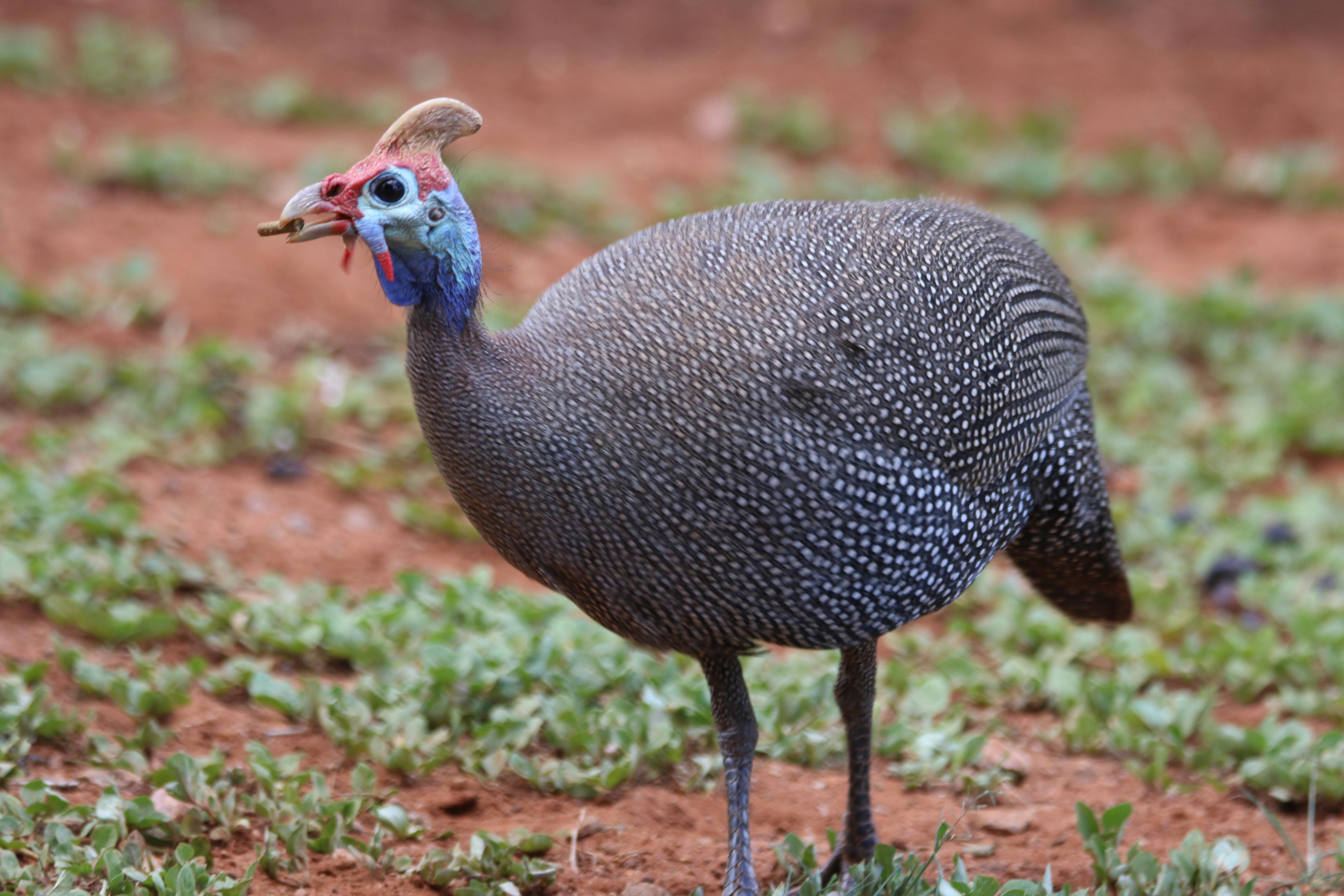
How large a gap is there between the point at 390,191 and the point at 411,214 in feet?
0.17

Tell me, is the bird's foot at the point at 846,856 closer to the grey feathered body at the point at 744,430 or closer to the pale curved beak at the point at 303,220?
the grey feathered body at the point at 744,430

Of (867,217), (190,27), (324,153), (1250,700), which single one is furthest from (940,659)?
(190,27)

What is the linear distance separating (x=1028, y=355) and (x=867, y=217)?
42cm

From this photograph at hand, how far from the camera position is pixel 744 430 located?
2.35 meters

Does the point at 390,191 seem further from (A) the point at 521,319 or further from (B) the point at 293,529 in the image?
(A) the point at 521,319

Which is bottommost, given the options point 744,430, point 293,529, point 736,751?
point 736,751

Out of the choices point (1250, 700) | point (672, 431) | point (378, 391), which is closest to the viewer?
point (672, 431)

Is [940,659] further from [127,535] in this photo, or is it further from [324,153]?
[324,153]

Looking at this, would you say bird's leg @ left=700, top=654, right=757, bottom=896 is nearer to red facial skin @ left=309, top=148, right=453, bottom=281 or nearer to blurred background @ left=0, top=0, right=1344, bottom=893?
blurred background @ left=0, top=0, right=1344, bottom=893

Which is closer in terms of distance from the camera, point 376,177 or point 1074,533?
point 376,177

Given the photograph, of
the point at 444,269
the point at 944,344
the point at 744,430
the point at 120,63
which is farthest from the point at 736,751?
the point at 120,63

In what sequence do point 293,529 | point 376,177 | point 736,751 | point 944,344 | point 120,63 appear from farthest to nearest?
point 120,63, point 293,529, point 736,751, point 944,344, point 376,177

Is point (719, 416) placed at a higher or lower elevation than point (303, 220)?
lower

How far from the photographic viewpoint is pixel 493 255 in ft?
19.6
